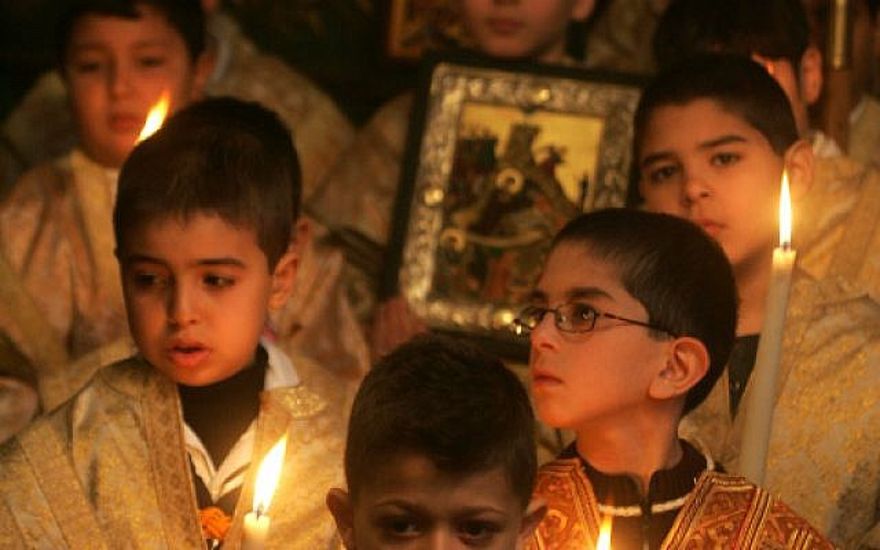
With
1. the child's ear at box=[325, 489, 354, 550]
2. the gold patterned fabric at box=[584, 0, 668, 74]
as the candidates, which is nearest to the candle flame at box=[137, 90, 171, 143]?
the child's ear at box=[325, 489, 354, 550]

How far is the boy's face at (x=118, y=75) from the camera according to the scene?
4.70 m

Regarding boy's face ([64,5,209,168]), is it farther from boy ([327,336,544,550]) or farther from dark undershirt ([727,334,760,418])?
boy ([327,336,544,550])

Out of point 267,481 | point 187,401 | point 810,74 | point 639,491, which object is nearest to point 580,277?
point 639,491

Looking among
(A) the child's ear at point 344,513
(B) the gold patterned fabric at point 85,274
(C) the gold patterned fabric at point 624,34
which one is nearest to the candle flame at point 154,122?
(B) the gold patterned fabric at point 85,274

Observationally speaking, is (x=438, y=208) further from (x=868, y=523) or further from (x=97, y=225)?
(x=868, y=523)

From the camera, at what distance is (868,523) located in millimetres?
3918

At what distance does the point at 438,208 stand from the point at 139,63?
0.60m

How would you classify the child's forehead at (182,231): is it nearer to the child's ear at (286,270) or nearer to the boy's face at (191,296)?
the boy's face at (191,296)

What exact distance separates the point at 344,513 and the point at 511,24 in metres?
1.91

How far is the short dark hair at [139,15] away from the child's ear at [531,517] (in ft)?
6.22

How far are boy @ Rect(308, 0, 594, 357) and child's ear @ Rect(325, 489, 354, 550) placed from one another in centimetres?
142

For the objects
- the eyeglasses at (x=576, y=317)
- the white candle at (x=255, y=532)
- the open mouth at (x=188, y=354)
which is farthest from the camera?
the open mouth at (x=188, y=354)

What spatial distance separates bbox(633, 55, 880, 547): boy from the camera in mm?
3959

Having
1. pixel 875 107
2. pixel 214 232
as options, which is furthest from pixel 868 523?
pixel 875 107
